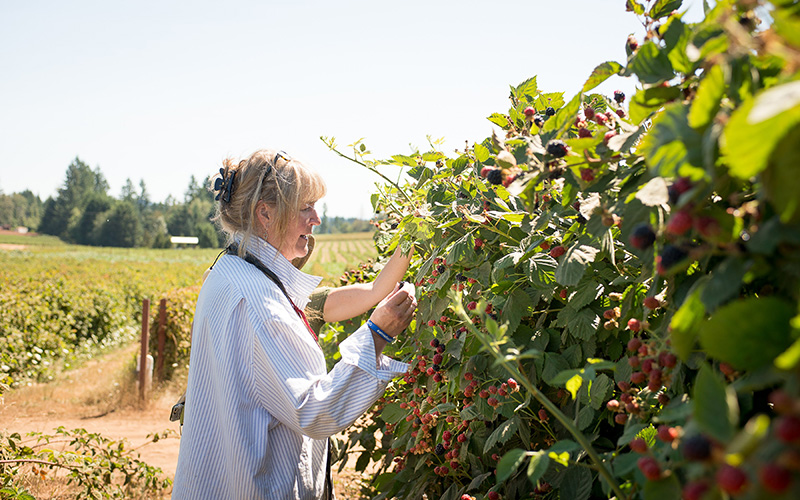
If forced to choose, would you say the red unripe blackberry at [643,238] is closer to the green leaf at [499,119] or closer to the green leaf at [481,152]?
the green leaf at [481,152]

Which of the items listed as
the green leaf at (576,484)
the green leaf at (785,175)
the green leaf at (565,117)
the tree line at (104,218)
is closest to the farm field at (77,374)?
the green leaf at (576,484)

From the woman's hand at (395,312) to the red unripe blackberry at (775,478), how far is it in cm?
163

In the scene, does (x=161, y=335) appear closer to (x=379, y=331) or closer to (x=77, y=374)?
(x=77, y=374)

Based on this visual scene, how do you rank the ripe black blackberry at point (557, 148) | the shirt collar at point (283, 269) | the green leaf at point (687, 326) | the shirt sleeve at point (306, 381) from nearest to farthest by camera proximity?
the green leaf at point (687, 326)
the ripe black blackberry at point (557, 148)
the shirt sleeve at point (306, 381)
the shirt collar at point (283, 269)

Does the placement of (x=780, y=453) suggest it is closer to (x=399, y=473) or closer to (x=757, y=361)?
(x=757, y=361)

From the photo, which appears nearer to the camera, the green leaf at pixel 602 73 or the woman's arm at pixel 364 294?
the green leaf at pixel 602 73

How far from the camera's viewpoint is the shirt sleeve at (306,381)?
1657 mm

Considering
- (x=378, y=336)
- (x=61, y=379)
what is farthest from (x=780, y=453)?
(x=61, y=379)

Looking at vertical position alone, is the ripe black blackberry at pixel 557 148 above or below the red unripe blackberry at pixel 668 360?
above

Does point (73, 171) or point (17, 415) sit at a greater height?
point (73, 171)

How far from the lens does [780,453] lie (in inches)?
17.7

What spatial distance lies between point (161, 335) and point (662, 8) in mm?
10476

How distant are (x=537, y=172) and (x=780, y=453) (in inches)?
23.8

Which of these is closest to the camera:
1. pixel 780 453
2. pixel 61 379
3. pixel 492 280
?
pixel 780 453
